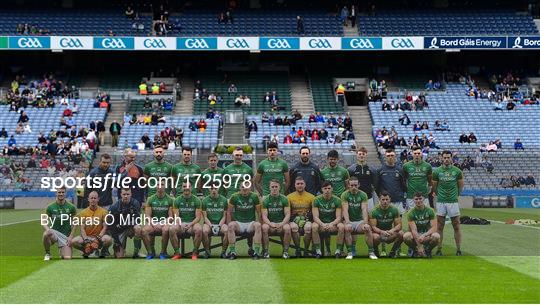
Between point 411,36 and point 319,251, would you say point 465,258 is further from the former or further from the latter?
point 411,36

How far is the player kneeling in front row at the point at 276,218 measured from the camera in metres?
15.6

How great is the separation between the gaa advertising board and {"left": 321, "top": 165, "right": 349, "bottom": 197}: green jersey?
3206 centimetres

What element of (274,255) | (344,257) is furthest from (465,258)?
(274,255)

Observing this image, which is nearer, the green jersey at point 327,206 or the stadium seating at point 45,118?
the green jersey at point 327,206

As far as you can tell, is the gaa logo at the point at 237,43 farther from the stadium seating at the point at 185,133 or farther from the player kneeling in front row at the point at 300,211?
the player kneeling in front row at the point at 300,211

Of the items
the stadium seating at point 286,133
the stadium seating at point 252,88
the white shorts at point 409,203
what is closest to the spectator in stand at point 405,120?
the stadium seating at point 286,133

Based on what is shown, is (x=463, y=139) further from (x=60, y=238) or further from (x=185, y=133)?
(x=60, y=238)

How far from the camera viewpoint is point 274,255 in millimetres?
16375

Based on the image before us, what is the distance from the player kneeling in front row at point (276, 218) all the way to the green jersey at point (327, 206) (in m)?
0.57

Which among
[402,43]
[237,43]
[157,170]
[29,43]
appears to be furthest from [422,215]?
[29,43]

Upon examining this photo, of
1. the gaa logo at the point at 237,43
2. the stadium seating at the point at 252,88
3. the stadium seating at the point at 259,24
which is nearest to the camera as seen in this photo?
the stadium seating at the point at 252,88

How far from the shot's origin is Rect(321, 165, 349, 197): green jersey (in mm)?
16688

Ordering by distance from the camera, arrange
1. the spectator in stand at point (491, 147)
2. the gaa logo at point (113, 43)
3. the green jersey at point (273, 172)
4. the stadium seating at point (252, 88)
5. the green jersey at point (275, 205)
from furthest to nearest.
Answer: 1. the gaa logo at point (113, 43)
2. the stadium seating at point (252, 88)
3. the spectator in stand at point (491, 147)
4. the green jersey at point (273, 172)
5. the green jersey at point (275, 205)

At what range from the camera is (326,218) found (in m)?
16.0
